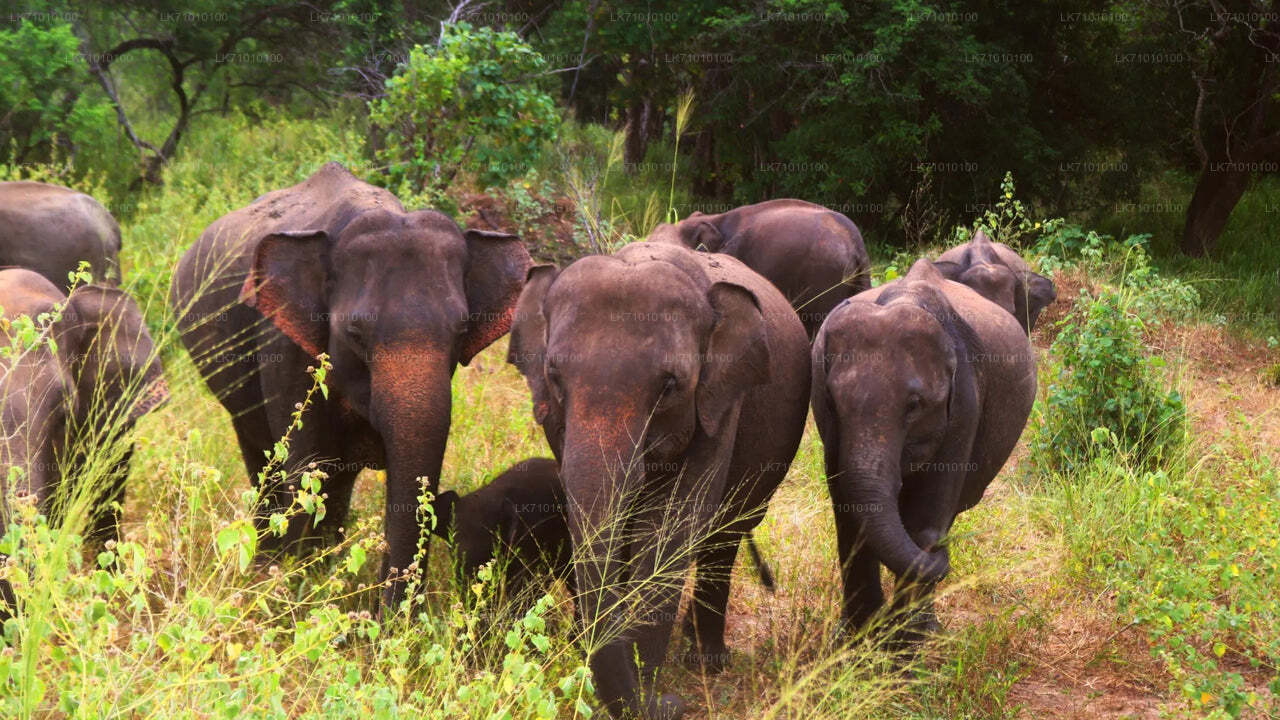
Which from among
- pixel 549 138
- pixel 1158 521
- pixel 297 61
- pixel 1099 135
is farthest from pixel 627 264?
pixel 297 61

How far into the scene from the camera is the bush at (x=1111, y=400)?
27.1ft

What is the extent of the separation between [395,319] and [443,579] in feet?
4.99

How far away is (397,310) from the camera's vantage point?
547 cm

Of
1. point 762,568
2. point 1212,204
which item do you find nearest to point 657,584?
point 762,568

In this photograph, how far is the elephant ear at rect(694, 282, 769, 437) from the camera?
4977 mm

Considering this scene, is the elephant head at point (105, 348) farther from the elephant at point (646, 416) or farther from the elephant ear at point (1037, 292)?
the elephant ear at point (1037, 292)

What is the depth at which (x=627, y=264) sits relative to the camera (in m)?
5.02

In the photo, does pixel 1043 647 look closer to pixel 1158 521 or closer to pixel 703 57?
pixel 1158 521

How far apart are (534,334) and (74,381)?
210 centimetres

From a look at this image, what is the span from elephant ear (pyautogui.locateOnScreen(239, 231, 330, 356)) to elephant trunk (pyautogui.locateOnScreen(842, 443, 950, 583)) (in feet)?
7.84

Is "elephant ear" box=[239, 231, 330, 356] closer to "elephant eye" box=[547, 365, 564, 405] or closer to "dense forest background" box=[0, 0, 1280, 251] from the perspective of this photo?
"elephant eye" box=[547, 365, 564, 405]

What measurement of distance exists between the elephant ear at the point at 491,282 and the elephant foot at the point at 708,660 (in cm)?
168

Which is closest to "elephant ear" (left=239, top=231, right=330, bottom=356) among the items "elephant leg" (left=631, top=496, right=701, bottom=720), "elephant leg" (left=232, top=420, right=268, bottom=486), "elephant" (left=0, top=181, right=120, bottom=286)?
"elephant leg" (left=232, top=420, right=268, bottom=486)

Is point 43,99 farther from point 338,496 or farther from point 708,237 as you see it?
point 338,496
